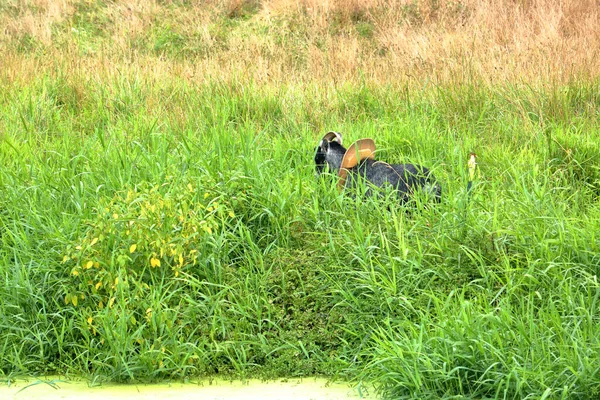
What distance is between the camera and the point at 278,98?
764 cm

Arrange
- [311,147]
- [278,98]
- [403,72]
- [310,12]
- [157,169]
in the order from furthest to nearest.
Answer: [310,12] < [403,72] < [278,98] < [311,147] < [157,169]

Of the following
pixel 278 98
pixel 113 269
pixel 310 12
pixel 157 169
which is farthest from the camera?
pixel 310 12

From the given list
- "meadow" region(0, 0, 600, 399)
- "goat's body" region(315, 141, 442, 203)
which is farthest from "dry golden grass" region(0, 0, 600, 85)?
"goat's body" region(315, 141, 442, 203)

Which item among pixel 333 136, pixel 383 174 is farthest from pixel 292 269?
pixel 333 136

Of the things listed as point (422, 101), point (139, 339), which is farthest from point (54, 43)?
point (139, 339)

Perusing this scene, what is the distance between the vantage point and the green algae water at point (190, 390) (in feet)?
12.8

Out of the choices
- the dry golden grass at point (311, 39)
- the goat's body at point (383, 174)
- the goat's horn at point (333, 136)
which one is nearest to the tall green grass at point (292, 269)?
the goat's body at point (383, 174)

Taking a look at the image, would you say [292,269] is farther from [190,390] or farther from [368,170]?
[368,170]

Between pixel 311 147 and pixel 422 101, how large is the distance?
1.67m

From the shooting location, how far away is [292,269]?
473cm

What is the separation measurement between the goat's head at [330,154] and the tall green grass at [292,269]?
0.13 meters

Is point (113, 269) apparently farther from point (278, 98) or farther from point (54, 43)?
point (54, 43)

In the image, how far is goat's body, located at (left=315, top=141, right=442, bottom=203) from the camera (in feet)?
17.6

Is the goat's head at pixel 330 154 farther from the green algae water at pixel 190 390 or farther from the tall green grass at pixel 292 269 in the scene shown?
the green algae water at pixel 190 390
